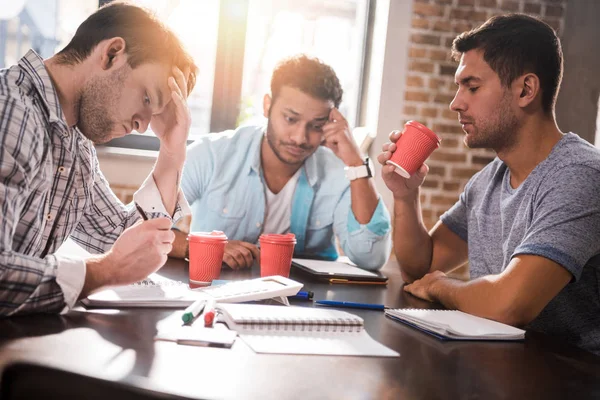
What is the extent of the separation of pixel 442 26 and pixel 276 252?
2600mm

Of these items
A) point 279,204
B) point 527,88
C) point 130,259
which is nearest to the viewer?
point 130,259

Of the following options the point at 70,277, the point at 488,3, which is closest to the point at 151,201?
the point at 70,277

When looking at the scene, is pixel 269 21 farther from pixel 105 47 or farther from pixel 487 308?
pixel 487 308

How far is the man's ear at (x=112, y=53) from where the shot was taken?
1.35 metres

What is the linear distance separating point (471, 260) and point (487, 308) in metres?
0.53

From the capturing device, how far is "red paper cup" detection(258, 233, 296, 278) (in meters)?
1.48

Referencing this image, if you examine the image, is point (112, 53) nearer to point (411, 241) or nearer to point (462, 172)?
point (411, 241)

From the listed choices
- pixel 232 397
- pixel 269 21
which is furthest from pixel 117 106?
pixel 269 21

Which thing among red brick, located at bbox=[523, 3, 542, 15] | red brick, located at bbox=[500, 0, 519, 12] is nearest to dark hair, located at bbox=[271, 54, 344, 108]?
red brick, located at bbox=[500, 0, 519, 12]

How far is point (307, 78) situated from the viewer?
229cm

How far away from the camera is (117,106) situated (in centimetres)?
141

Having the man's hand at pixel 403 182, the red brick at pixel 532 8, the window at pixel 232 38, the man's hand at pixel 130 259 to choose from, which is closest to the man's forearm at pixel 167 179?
the man's hand at pixel 130 259

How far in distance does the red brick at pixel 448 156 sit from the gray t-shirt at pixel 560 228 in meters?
1.90

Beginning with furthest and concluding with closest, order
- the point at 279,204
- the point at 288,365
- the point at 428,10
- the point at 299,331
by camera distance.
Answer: the point at 428,10 < the point at 279,204 < the point at 299,331 < the point at 288,365
